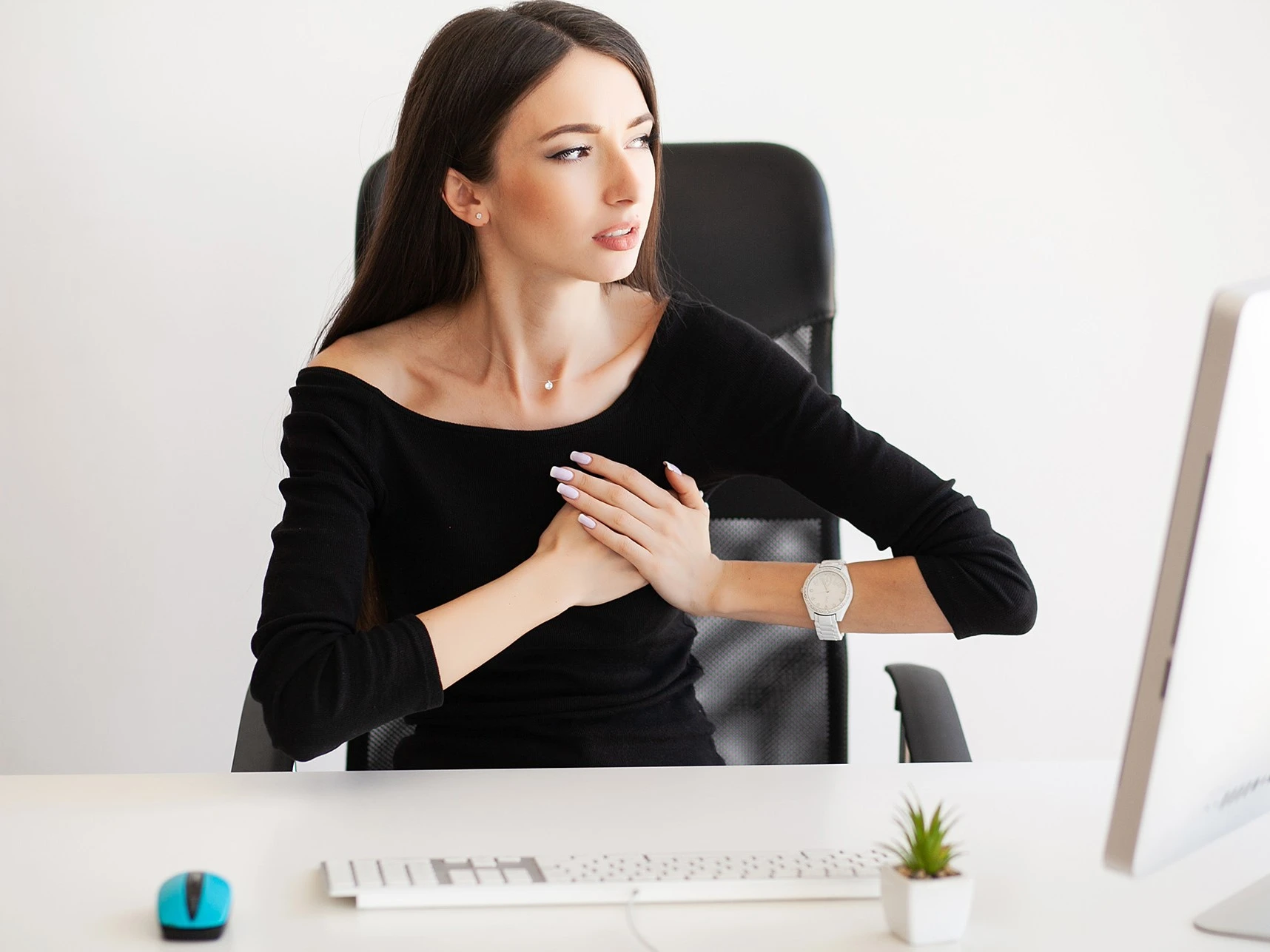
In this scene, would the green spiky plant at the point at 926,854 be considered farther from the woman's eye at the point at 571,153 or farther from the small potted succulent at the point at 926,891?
the woman's eye at the point at 571,153

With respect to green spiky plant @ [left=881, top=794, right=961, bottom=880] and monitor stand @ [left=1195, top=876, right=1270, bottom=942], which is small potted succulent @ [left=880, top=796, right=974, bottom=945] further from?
monitor stand @ [left=1195, top=876, right=1270, bottom=942]

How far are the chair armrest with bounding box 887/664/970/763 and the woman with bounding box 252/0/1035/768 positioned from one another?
0.07 m

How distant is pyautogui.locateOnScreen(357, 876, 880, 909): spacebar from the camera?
0.85 meters

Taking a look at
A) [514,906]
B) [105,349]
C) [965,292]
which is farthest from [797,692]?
[105,349]

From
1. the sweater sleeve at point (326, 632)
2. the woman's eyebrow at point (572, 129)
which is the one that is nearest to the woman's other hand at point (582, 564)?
the sweater sleeve at point (326, 632)

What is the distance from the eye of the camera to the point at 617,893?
2.83 feet

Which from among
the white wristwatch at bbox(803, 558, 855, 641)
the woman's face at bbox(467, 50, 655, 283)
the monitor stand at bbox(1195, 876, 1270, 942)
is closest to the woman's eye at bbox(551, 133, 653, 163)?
the woman's face at bbox(467, 50, 655, 283)

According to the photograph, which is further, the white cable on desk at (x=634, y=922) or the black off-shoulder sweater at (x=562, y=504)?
the black off-shoulder sweater at (x=562, y=504)

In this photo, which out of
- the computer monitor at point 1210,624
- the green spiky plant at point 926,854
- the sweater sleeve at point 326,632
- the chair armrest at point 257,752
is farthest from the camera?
the chair armrest at point 257,752

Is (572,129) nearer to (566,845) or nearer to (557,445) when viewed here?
(557,445)

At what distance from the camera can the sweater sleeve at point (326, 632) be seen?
44.2 inches

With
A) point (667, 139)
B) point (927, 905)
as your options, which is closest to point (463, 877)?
point (927, 905)

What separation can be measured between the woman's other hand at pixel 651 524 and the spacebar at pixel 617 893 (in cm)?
50

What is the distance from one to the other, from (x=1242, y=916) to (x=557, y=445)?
82 centimetres
